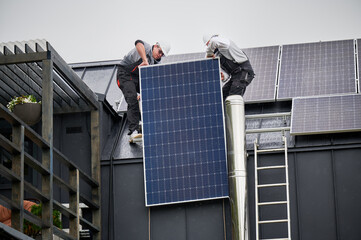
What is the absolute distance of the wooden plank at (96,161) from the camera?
13742 millimetres

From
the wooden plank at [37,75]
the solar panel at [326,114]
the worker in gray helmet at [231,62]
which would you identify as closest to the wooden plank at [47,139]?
the wooden plank at [37,75]

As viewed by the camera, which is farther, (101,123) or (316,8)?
(316,8)

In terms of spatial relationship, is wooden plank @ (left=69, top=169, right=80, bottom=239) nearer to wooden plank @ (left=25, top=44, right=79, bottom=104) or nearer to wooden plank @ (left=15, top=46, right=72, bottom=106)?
wooden plank @ (left=25, top=44, right=79, bottom=104)

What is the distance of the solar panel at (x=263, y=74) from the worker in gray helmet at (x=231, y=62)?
86 cm

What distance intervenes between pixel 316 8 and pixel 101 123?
44.0 feet

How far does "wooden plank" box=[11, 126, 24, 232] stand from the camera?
34.5 ft

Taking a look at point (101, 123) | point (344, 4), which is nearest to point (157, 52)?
point (101, 123)

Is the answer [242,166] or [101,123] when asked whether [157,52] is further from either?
[242,166]

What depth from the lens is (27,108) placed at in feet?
45.3

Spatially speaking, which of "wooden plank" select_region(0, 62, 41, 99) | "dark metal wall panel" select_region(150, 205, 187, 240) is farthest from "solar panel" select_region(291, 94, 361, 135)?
"wooden plank" select_region(0, 62, 41, 99)

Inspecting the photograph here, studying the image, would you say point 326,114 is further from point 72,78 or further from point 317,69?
point 72,78

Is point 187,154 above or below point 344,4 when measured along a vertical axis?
below

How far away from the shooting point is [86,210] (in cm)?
1394

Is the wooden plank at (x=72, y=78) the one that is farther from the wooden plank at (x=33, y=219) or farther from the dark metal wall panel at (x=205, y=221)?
the dark metal wall panel at (x=205, y=221)
